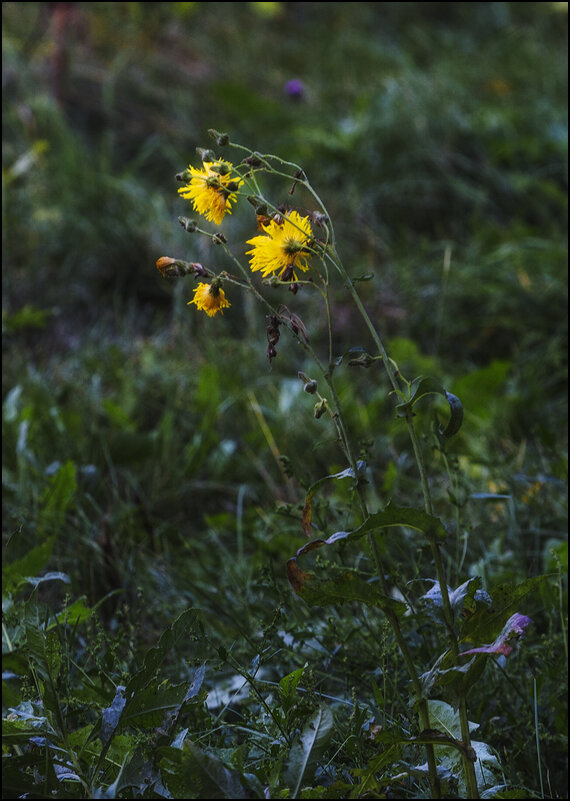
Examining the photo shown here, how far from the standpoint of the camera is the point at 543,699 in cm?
118

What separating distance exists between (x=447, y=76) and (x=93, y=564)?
344 cm

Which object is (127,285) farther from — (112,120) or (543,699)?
(543,699)

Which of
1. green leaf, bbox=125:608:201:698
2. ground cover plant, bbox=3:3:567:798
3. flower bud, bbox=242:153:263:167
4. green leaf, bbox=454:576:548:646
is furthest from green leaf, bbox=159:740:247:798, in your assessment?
flower bud, bbox=242:153:263:167

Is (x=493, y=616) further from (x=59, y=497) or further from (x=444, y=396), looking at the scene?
(x=59, y=497)

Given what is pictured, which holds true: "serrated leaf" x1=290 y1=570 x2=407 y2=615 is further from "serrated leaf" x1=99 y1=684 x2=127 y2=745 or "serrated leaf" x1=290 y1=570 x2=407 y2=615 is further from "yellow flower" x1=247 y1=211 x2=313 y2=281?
"yellow flower" x1=247 y1=211 x2=313 y2=281

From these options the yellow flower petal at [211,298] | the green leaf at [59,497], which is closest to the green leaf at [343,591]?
the yellow flower petal at [211,298]

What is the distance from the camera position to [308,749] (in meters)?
0.78

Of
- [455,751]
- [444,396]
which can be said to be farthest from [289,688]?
[444,396]

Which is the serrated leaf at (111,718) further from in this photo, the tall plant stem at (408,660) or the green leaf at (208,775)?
the tall plant stem at (408,660)

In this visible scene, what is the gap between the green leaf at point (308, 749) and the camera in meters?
0.76

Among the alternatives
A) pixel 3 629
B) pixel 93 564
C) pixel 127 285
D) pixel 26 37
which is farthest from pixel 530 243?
pixel 26 37

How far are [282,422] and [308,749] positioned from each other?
4.48 feet

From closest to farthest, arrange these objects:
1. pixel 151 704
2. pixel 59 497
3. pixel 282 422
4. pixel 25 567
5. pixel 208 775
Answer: pixel 208 775 < pixel 151 704 < pixel 25 567 < pixel 59 497 < pixel 282 422

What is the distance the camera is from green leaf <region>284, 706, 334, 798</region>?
761 millimetres
